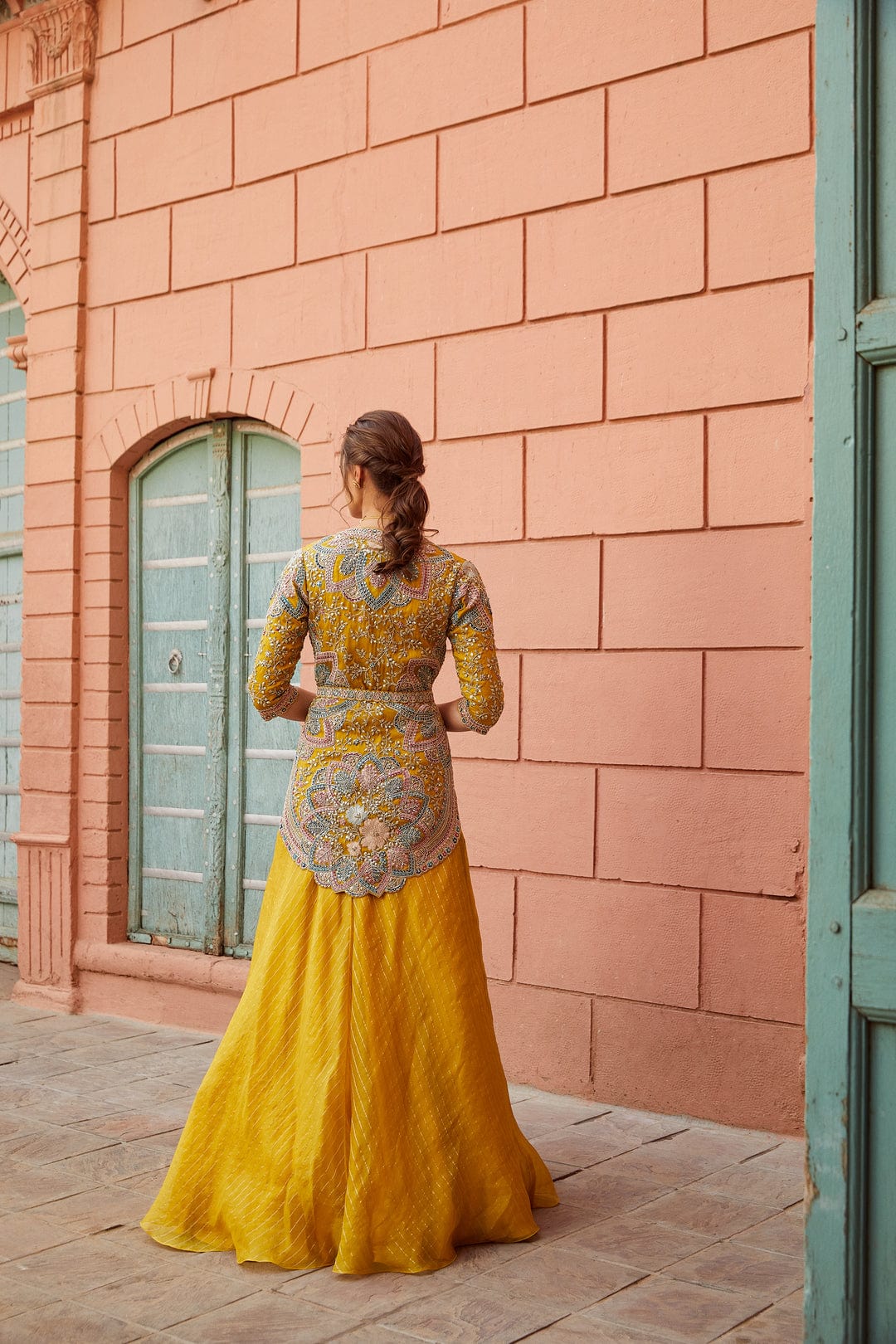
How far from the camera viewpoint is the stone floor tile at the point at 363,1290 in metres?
2.93

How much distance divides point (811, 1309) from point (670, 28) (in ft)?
12.5

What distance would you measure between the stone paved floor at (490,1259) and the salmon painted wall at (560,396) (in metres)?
0.44

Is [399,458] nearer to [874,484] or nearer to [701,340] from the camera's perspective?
[874,484]

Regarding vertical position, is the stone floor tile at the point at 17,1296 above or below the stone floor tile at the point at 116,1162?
above

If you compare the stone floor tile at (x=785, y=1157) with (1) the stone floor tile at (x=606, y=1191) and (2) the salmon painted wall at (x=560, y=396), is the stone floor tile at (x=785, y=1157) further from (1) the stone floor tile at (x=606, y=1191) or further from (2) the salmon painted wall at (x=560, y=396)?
(1) the stone floor tile at (x=606, y=1191)

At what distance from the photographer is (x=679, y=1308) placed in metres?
2.93

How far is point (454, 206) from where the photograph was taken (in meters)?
5.04

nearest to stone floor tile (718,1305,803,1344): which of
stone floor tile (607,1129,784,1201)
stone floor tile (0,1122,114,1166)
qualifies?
stone floor tile (607,1129,784,1201)

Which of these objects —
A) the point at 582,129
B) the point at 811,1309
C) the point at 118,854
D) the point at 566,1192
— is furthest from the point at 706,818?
the point at 118,854

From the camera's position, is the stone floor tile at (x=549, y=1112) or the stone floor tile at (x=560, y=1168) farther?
the stone floor tile at (x=549, y=1112)

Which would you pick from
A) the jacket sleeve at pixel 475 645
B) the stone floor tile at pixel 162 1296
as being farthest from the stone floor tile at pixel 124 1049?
the jacket sleeve at pixel 475 645

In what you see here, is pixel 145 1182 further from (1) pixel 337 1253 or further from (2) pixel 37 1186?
(1) pixel 337 1253

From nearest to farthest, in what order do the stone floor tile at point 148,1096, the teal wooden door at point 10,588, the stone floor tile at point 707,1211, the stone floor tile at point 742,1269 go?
the stone floor tile at point 742,1269 < the stone floor tile at point 707,1211 < the stone floor tile at point 148,1096 < the teal wooden door at point 10,588

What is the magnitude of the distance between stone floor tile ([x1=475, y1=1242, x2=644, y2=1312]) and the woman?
0.11m
